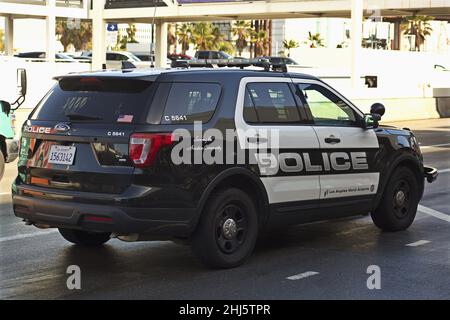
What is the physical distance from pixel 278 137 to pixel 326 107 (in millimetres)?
1044

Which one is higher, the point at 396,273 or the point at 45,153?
the point at 45,153

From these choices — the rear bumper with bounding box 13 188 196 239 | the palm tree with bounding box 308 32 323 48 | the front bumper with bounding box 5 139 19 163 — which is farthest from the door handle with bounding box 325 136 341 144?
the palm tree with bounding box 308 32 323 48

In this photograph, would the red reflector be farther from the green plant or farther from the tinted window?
the green plant

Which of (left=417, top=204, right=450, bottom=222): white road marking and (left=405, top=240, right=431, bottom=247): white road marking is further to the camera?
(left=417, top=204, right=450, bottom=222): white road marking

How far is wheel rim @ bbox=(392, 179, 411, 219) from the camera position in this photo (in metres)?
9.25

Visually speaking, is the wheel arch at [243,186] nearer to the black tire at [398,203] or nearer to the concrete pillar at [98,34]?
the black tire at [398,203]

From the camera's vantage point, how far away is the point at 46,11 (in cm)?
3388

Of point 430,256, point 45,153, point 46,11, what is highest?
point 46,11

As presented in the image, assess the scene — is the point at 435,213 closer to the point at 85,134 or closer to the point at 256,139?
the point at 256,139

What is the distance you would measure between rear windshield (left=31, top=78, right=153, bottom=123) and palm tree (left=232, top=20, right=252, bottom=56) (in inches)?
3691

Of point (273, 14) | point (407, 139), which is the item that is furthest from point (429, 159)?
point (273, 14)
